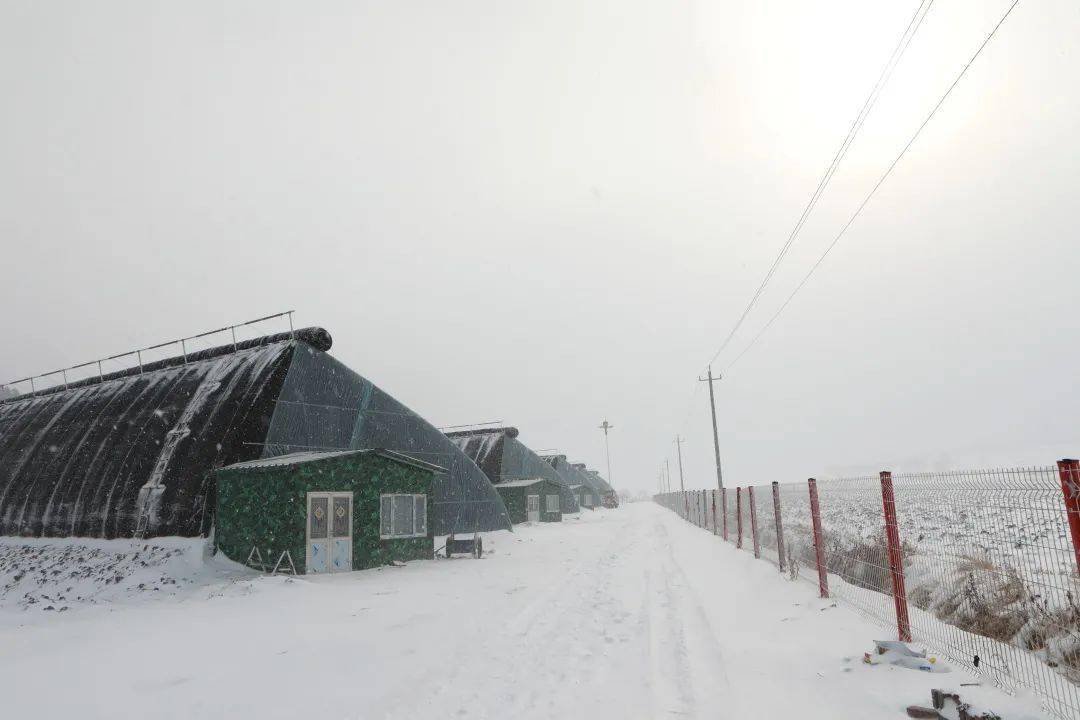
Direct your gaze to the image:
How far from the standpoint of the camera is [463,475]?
91.9ft

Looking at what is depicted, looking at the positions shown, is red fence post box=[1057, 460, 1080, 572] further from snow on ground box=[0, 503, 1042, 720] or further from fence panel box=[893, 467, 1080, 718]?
snow on ground box=[0, 503, 1042, 720]

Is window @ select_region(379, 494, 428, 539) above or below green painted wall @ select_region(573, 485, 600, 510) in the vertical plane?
above

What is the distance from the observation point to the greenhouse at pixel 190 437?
61.9 feet

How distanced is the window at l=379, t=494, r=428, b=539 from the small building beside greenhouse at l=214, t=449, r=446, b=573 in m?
0.04

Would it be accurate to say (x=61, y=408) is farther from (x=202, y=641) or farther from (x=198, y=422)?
(x=202, y=641)

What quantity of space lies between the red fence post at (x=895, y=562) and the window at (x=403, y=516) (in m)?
14.7

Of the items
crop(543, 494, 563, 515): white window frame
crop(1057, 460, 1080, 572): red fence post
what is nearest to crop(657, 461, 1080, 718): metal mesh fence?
crop(1057, 460, 1080, 572): red fence post

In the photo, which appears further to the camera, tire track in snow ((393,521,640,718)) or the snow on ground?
the snow on ground

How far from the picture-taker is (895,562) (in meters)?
7.48

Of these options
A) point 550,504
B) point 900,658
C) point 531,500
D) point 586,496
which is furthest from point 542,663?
point 586,496

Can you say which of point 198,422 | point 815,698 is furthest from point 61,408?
point 815,698

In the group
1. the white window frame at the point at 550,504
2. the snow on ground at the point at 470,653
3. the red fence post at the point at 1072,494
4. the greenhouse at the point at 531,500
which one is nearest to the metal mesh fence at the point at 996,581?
the red fence post at the point at 1072,494

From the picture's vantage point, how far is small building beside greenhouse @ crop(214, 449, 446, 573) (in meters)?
16.8

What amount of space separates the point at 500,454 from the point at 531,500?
3707 millimetres
